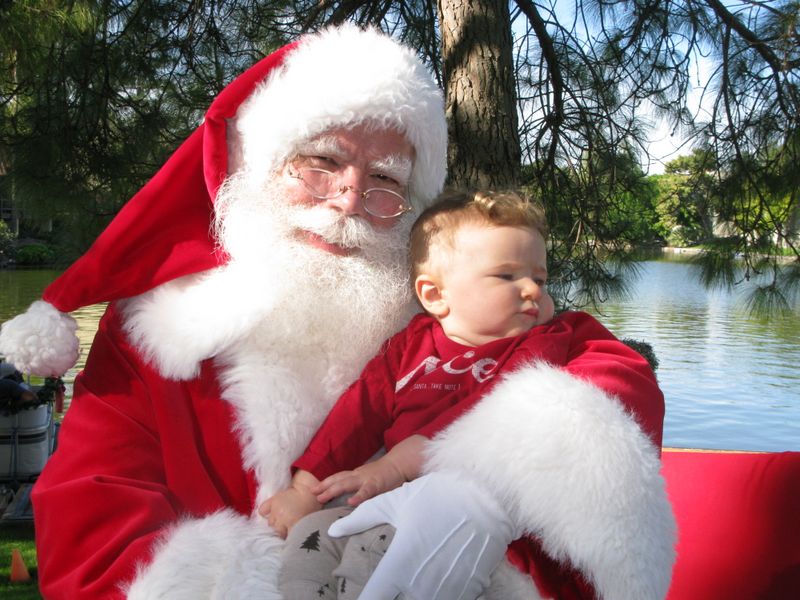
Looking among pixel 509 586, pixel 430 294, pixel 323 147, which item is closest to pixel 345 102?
pixel 323 147

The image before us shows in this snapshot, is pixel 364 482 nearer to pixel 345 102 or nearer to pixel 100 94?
pixel 345 102

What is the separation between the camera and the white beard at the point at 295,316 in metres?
1.73

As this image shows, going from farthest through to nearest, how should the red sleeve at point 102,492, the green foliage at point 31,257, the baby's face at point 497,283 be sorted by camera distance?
the green foliage at point 31,257 → the baby's face at point 497,283 → the red sleeve at point 102,492

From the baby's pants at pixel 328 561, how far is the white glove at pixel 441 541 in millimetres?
42

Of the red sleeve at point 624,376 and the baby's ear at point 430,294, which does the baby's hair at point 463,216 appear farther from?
the red sleeve at point 624,376

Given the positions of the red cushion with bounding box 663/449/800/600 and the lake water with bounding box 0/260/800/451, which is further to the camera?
the lake water with bounding box 0/260/800/451

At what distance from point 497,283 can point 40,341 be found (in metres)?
1.04

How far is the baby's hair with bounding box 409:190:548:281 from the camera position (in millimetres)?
1799

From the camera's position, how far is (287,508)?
1.65 m

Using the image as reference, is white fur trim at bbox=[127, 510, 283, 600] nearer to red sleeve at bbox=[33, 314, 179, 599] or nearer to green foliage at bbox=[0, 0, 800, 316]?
red sleeve at bbox=[33, 314, 179, 599]

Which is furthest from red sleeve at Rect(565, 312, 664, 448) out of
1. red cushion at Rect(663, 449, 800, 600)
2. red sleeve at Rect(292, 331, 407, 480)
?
red cushion at Rect(663, 449, 800, 600)

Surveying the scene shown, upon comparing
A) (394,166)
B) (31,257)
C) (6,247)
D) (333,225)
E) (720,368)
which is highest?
(394,166)

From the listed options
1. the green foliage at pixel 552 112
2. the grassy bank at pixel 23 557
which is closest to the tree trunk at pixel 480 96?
the green foliage at pixel 552 112

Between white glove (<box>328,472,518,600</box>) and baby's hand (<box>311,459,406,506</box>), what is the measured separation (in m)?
0.12
